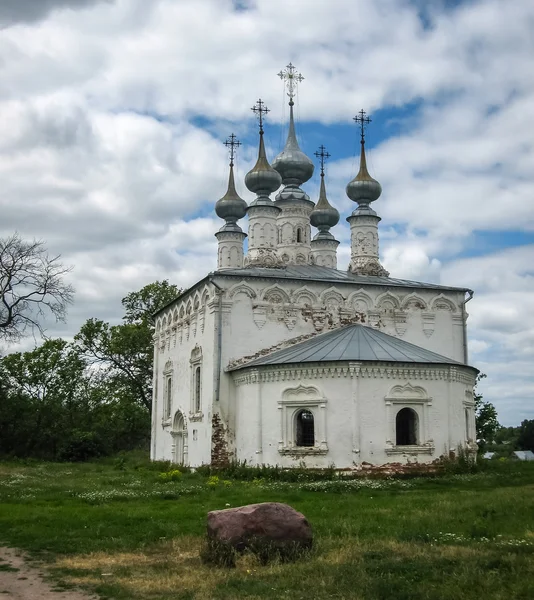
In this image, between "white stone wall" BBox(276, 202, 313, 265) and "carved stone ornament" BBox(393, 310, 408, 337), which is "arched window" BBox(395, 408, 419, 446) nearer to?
"carved stone ornament" BBox(393, 310, 408, 337)

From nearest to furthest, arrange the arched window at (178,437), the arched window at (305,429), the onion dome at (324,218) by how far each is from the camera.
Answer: the arched window at (305,429), the arched window at (178,437), the onion dome at (324,218)

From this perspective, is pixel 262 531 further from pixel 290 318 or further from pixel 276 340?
pixel 290 318

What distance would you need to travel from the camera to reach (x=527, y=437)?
185 feet

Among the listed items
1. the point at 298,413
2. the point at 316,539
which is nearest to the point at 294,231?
the point at 298,413

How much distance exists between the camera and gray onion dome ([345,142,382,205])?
94.0 feet

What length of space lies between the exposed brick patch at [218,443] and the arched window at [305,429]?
252 cm

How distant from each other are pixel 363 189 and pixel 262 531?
21.5 m

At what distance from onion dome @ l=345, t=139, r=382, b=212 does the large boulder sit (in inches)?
832

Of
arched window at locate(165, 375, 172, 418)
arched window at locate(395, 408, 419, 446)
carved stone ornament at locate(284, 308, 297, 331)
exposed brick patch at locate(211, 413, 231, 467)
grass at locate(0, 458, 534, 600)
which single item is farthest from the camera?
arched window at locate(165, 375, 172, 418)

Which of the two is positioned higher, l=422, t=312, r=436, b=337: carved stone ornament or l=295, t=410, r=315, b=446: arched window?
l=422, t=312, r=436, b=337: carved stone ornament

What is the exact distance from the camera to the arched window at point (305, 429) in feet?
67.9

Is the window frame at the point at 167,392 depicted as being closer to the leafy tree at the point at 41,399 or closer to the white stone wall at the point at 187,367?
the white stone wall at the point at 187,367

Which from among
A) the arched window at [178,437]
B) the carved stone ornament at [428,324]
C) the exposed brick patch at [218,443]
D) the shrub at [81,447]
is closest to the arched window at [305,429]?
the exposed brick patch at [218,443]

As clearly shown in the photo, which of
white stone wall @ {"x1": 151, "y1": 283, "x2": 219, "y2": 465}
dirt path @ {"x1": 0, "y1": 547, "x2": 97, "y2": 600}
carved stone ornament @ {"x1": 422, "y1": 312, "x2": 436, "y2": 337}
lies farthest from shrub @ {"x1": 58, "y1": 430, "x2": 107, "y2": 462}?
dirt path @ {"x1": 0, "y1": 547, "x2": 97, "y2": 600}
